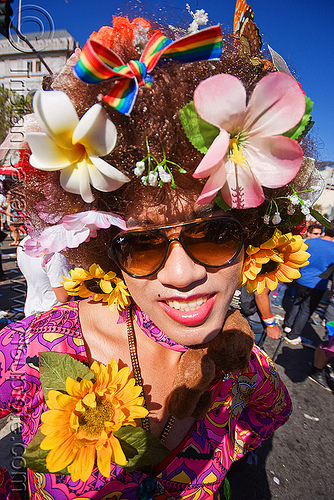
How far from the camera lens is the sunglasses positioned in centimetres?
90

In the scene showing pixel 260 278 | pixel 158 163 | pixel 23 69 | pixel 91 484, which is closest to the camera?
pixel 158 163

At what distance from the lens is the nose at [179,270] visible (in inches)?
34.5

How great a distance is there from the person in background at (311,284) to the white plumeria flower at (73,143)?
4.43m

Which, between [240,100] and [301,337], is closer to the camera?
[240,100]

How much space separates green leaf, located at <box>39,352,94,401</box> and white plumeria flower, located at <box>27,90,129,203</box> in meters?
0.58

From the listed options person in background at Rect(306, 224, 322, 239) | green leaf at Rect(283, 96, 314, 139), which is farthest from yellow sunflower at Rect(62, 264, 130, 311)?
person in background at Rect(306, 224, 322, 239)

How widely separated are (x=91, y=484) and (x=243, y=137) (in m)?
1.27

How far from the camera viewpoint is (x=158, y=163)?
2.67ft

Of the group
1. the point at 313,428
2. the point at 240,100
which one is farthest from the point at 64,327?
the point at 313,428

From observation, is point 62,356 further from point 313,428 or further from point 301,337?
point 301,337

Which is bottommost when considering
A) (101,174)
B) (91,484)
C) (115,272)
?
(91,484)

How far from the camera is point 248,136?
79cm

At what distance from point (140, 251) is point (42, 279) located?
6.90ft

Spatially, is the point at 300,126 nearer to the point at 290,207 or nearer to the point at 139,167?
the point at 290,207
